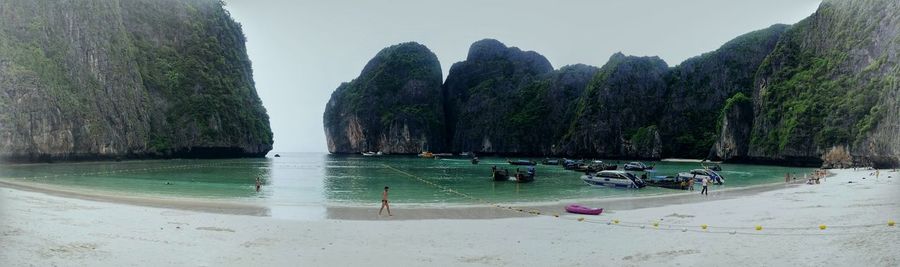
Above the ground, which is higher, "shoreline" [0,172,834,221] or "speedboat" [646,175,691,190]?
"speedboat" [646,175,691,190]

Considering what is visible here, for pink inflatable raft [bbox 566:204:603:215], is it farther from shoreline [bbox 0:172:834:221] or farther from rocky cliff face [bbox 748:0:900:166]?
rocky cliff face [bbox 748:0:900:166]

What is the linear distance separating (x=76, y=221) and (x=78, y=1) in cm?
9056

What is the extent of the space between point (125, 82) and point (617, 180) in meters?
91.3

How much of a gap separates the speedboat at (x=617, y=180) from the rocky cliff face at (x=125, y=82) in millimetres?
74270

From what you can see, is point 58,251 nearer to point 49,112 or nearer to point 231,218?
point 231,218

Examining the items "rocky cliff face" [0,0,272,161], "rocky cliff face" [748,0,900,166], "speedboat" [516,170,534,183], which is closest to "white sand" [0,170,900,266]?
"speedboat" [516,170,534,183]

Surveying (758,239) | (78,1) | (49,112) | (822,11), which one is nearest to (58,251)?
(758,239)

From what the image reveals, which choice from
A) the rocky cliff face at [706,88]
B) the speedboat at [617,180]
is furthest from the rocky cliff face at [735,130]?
the speedboat at [617,180]

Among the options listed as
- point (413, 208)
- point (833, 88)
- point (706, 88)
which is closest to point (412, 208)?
point (413, 208)

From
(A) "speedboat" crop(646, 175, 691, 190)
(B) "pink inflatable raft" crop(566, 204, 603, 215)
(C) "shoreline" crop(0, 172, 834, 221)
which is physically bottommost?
(C) "shoreline" crop(0, 172, 834, 221)

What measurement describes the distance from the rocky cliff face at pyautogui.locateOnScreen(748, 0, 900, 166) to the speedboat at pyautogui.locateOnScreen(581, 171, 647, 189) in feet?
139

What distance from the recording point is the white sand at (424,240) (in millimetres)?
12414

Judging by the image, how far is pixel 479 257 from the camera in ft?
43.9

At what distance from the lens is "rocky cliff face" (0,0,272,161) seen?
246ft
